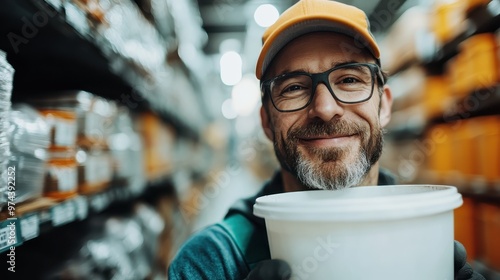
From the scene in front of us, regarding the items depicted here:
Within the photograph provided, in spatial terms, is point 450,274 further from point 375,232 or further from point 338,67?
point 338,67

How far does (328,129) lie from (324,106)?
0.18ft

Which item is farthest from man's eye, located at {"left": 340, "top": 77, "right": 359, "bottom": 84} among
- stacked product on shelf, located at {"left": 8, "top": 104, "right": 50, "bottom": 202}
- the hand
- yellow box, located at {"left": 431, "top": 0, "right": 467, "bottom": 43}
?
yellow box, located at {"left": 431, "top": 0, "right": 467, "bottom": 43}

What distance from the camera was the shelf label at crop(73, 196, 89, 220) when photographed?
46.4 inches

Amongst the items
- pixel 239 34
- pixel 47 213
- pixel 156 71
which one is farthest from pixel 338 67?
pixel 239 34

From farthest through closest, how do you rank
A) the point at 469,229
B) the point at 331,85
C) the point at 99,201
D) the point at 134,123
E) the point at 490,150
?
the point at 469,229
the point at 134,123
the point at 490,150
the point at 99,201
the point at 331,85

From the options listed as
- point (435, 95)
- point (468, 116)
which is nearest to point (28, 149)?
point (468, 116)

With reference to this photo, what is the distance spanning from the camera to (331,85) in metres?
0.92

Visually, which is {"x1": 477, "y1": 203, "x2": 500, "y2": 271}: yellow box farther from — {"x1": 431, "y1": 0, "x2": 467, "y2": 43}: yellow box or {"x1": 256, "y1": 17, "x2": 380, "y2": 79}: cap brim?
{"x1": 256, "y1": 17, "x2": 380, "y2": 79}: cap brim

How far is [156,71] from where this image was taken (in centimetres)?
239

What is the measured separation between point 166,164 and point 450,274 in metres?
2.57

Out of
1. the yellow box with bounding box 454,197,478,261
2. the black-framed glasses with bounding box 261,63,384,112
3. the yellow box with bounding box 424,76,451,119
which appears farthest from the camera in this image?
the yellow box with bounding box 424,76,451,119

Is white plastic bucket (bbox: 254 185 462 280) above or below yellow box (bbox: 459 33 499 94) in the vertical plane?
below

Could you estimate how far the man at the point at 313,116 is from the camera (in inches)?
34.3

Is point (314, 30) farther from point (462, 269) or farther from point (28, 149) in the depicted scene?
point (28, 149)
